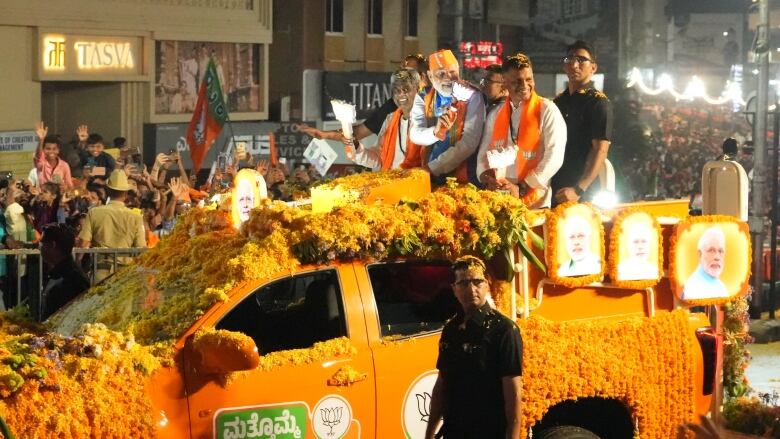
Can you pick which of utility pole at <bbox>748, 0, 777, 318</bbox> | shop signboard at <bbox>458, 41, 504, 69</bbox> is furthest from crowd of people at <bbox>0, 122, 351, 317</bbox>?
shop signboard at <bbox>458, 41, 504, 69</bbox>

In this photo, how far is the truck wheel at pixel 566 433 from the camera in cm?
752

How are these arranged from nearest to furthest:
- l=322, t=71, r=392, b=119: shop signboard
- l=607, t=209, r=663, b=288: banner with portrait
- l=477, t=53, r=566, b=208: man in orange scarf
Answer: l=607, t=209, r=663, b=288: banner with portrait < l=477, t=53, r=566, b=208: man in orange scarf < l=322, t=71, r=392, b=119: shop signboard

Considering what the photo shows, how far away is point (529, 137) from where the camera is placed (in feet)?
30.6

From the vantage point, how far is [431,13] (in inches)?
1604

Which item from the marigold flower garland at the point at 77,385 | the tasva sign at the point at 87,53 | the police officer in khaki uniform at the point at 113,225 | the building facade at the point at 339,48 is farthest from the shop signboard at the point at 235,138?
the marigold flower garland at the point at 77,385

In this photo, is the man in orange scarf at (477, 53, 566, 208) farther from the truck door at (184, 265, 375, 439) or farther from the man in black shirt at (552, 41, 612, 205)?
the truck door at (184, 265, 375, 439)

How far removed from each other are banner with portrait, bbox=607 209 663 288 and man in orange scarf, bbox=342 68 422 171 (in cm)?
252

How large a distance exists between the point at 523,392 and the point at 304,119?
26063mm

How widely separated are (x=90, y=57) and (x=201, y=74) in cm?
356

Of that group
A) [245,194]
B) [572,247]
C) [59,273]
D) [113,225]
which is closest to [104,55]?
[113,225]

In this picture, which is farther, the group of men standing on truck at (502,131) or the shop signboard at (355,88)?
the shop signboard at (355,88)

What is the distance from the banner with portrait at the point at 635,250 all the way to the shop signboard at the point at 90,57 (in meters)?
18.5

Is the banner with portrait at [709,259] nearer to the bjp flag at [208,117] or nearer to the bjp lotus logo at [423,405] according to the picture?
A: the bjp lotus logo at [423,405]

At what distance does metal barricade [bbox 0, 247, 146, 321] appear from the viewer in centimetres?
1112
